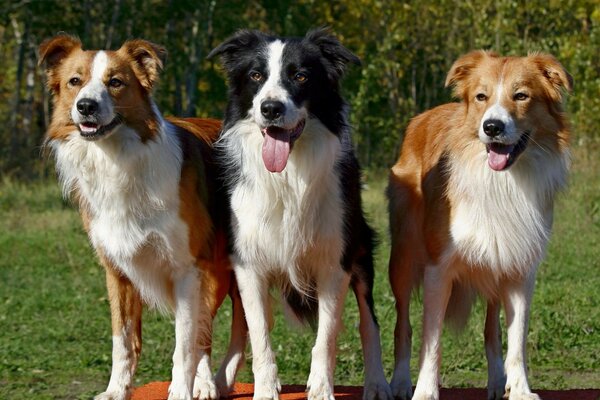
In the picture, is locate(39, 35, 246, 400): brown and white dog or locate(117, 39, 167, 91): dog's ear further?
locate(117, 39, 167, 91): dog's ear

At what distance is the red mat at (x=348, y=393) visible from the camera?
6832mm

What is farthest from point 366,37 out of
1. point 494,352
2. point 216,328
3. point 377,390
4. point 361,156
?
point 377,390

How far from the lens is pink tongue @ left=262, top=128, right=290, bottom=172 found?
616cm

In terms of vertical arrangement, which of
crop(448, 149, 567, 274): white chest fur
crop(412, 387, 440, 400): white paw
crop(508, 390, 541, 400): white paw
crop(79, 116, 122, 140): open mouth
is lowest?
crop(412, 387, 440, 400): white paw

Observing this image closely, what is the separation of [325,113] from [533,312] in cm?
500

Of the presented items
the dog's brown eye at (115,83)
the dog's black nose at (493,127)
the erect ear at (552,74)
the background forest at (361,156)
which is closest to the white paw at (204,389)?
the background forest at (361,156)

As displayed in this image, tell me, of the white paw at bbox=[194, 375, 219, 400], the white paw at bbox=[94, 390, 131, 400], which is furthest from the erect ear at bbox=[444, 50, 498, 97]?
the white paw at bbox=[94, 390, 131, 400]

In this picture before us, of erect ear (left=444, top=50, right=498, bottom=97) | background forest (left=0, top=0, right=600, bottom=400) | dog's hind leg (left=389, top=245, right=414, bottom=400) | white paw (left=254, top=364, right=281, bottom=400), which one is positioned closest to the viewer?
white paw (left=254, top=364, right=281, bottom=400)

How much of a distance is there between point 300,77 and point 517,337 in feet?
6.57

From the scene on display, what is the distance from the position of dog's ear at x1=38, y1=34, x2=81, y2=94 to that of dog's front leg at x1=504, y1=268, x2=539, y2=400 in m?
2.94

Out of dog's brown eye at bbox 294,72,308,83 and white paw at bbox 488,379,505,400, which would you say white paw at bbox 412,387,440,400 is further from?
→ dog's brown eye at bbox 294,72,308,83

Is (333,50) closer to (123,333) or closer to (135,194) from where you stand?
(135,194)

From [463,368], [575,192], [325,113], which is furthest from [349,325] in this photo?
[575,192]

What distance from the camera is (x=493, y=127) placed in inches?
241
